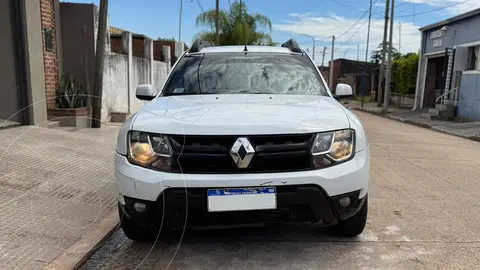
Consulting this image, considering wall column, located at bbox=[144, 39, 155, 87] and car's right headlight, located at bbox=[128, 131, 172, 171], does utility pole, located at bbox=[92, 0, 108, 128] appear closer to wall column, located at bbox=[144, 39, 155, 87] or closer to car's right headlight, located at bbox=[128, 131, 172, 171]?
wall column, located at bbox=[144, 39, 155, 87]

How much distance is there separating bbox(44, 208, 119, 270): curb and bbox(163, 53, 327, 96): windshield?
1.38 metres

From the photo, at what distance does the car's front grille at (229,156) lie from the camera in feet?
9.26

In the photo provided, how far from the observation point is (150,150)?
9.51 ft

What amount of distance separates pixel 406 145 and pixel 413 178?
386 cm

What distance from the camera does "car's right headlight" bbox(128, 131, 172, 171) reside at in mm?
2861

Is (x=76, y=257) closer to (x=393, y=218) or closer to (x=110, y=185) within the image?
(x=110, y=185)

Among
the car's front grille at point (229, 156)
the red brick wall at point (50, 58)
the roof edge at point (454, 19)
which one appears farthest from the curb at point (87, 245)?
the roof edge at point (454, 19)

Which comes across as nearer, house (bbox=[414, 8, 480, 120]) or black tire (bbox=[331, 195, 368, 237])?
black tire (bbox=[331, 195, 368, 237])

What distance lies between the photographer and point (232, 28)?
28.4 m

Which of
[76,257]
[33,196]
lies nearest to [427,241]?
[76,257]

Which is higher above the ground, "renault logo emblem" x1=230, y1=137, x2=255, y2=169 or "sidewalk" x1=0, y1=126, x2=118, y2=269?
"renault logo emblem" x1=230, y1=137, x2=255, y2=169

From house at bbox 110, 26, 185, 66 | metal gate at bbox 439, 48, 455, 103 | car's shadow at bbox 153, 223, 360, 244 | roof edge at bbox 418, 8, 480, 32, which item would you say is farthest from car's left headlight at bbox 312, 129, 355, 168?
metal gate at bbox 439, 48, 455, 103

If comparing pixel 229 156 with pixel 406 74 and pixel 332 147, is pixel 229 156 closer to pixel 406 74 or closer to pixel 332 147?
pixel 332 147

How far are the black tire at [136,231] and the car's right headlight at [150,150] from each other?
0.58 meters
